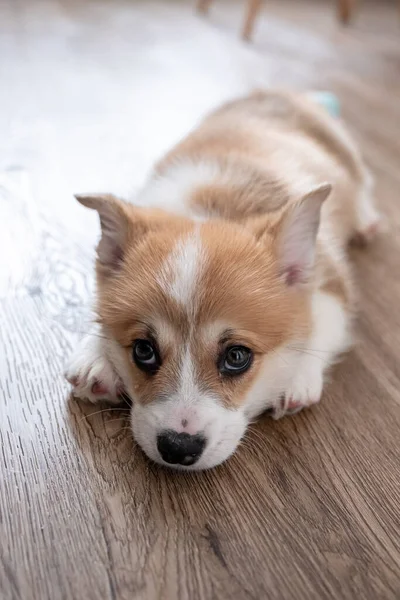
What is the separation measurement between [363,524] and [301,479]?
0.59 feet

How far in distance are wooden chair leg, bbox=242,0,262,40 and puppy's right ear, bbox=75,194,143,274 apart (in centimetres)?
428

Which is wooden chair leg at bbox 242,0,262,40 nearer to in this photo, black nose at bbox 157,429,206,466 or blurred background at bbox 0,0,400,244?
blurred background at bbox 0,0,400,244

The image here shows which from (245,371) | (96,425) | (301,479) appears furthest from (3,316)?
(301,479)

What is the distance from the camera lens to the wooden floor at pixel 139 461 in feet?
4.00

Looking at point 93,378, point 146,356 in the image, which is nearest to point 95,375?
point 93,378

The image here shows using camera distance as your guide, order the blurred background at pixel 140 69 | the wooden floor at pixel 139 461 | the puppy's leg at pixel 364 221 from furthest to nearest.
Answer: the blurred background at pixel 140 69
the puppy's leg at pixel 364 221
the wooden floor at pixel 139 461

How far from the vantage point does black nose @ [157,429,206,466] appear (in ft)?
4.28

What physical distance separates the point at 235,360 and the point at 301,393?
1.02 feet

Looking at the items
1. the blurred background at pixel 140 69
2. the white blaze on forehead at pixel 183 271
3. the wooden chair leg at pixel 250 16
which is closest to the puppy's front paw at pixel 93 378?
the white blaze on forehead at pixel 183 271

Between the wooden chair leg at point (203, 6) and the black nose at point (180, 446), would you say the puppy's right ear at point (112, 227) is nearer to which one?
the black nose at point (180, 446)

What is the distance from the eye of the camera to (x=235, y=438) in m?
1.42

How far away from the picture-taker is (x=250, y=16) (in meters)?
5.18

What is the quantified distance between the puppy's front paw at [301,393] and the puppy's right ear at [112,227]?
0.58m

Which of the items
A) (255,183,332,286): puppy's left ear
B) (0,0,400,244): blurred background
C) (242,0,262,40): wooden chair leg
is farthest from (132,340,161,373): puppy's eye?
(242,0,262,40): wooden chair leg
